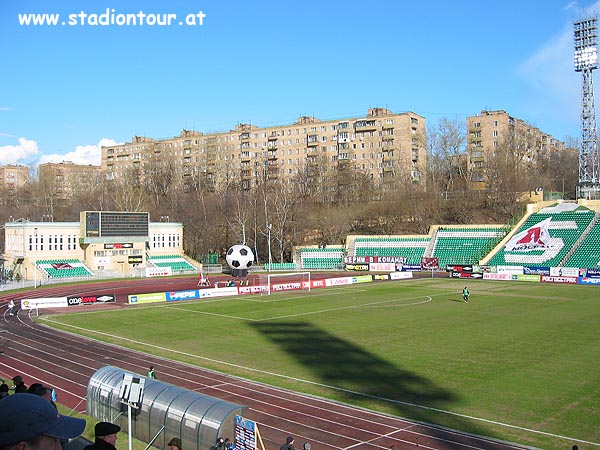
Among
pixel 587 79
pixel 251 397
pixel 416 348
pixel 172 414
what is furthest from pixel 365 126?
pixel 172 414

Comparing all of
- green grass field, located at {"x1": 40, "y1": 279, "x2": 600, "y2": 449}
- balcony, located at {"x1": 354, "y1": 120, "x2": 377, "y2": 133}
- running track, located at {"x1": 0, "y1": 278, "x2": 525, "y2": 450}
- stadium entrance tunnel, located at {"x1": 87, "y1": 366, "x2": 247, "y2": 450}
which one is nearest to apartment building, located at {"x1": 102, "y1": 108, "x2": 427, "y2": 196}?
balcony, located at {"x1": 354, "y1": 120, "x2": 377, "y2": 133}

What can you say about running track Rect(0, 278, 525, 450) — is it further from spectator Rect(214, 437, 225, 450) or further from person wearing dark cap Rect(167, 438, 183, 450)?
person wearing dark cap Rect(167, 438, 183, 450)

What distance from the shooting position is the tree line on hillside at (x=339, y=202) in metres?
96.8

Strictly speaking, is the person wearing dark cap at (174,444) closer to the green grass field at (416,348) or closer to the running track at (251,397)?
the running track at (251,397)

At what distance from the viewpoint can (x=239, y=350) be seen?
99.0ft

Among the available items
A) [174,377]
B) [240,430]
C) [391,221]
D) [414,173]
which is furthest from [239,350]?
[414,173]

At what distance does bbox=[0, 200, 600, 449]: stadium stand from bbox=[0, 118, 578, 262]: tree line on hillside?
1967 cm

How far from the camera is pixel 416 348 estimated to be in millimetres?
29750

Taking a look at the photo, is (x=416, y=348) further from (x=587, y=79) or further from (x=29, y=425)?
(x=587, y=79)

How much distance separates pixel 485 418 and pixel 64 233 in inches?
2560

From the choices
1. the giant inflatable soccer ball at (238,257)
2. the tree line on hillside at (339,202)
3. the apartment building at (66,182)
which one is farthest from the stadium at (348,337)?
the apartment building at (66,182)

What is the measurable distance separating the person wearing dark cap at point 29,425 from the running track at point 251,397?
13.8 meters

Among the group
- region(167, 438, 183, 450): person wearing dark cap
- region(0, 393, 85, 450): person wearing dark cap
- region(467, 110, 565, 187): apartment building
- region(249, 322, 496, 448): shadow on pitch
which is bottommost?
region(249, 322, 496, 448): shadow on pitch

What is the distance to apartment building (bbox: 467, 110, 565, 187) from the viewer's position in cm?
11412
